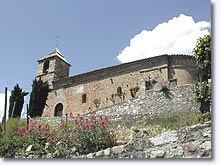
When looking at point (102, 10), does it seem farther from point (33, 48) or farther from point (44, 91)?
point (44, 91)

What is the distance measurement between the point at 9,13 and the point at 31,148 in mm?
2150

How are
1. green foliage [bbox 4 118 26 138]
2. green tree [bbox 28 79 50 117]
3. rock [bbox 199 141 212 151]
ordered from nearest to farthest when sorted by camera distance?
1. rock [bbox 199 141 212 151]
2. green foliage [bbox 4 118 26 138]
3. green tree [bbox 28 79 50 117]

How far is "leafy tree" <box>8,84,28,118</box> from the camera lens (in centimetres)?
611

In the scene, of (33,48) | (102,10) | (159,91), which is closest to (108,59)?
(102,10)

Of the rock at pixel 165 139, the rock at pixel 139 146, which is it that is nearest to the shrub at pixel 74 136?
the rock at pixel 139 146

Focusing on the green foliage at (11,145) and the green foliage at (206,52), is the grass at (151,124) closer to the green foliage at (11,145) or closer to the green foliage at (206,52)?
the green foliage at (206,52)

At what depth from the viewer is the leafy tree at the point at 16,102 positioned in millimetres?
6113

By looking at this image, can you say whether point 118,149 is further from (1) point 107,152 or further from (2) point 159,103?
(2) point 159,103

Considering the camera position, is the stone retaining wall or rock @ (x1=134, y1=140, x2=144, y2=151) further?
the stone retaining wall

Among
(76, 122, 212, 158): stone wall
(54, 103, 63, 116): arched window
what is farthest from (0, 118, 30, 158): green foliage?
(54, 103, 63, 116): arched window

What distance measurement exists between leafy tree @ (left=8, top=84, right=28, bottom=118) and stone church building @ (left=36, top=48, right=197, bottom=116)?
16.8ft

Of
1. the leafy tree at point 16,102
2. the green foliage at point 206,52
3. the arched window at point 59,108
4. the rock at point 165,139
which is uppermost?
the green foliage at point 206,52

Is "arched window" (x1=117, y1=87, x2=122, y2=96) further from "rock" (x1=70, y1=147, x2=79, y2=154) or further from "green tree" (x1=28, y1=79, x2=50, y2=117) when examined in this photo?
"rock" (x1=70, y1=147, x2=79, y2=154)

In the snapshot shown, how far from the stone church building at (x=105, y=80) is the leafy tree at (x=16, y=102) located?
16.8 ft
